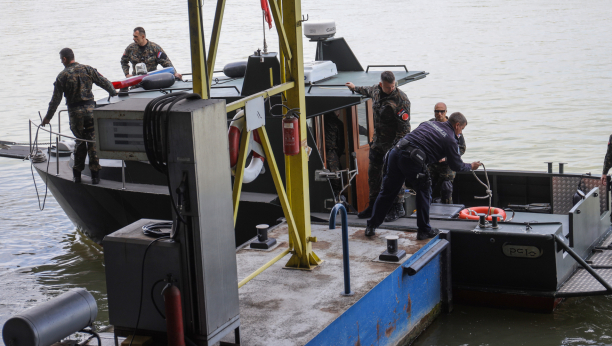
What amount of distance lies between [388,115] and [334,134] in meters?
0.64

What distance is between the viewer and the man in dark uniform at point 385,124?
245 inches

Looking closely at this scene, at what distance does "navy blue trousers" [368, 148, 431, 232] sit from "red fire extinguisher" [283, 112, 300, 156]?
1.15 meters

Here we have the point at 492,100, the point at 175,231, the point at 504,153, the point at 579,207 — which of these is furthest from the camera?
the point at 492,100

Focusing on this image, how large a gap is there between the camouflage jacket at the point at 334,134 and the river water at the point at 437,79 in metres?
1.92

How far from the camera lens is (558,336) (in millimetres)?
5660

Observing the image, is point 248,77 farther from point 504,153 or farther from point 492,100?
point 492,100

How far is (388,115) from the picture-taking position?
6.29 meters

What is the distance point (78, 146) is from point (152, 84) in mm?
1093

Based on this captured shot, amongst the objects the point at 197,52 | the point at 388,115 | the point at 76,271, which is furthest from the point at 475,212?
the point at 76,271

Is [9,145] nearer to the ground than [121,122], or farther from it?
nearer to the ground

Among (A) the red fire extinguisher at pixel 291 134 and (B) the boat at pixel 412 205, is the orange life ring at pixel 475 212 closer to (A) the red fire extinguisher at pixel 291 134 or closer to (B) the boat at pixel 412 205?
(B) the boat at pixel 412 205

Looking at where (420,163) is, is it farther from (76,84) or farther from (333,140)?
(76,84)

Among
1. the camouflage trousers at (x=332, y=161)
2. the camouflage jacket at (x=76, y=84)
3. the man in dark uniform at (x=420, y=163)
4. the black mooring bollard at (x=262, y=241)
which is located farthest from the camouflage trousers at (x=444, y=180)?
the camouflage jacket at (x=76, y=84)

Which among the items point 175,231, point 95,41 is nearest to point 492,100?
point 175,231
